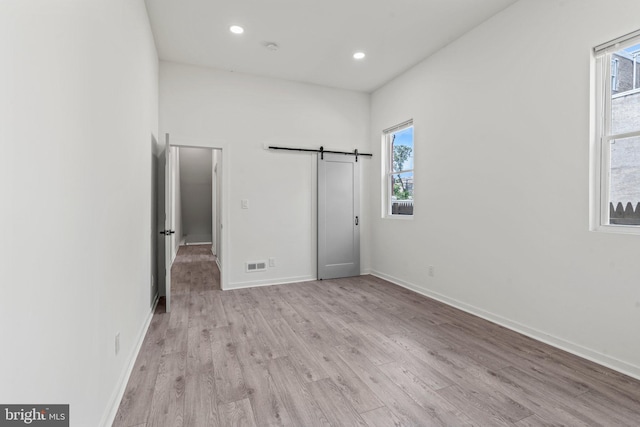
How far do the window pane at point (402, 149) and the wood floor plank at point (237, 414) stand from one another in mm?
3729

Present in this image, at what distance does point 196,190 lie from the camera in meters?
9.88

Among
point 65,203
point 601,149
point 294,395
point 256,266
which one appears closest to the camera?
point 65,203

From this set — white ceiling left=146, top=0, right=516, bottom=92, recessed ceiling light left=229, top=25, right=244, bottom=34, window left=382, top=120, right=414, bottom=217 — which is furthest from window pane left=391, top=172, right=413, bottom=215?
recessed ceiling light left=229, top=25, right=244, bottom=34

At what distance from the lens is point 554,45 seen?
2656 millimetres

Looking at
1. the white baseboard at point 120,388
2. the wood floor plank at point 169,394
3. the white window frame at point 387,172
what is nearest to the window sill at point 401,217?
the white window frame at point 387,172

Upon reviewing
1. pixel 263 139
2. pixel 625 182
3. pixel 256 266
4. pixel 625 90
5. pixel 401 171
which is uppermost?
pixel 263 139

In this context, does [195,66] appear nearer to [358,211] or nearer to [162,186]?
[162,186]

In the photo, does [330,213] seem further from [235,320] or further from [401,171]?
[235,320]

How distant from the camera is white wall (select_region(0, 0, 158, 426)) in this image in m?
0.84

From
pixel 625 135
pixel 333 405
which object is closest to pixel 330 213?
pixel 333 405

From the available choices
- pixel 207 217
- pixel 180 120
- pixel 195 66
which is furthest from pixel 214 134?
pixel 207 217

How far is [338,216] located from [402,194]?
1.08m

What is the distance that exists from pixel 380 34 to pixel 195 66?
2.55 metres

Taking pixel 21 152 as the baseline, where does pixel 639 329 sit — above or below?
below
